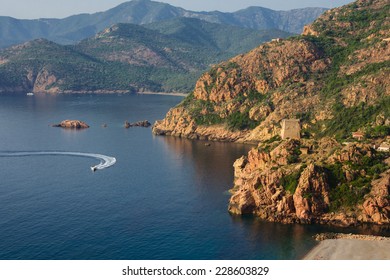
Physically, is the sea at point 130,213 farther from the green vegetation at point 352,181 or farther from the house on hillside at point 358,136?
the house on hillside at point 358,136

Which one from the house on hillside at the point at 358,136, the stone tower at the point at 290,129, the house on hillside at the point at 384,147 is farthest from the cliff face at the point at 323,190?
the house on hillside at the point at 358,136

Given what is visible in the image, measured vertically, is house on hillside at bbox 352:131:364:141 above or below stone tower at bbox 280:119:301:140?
below

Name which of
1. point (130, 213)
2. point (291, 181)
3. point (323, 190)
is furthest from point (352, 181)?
point (130, 213)

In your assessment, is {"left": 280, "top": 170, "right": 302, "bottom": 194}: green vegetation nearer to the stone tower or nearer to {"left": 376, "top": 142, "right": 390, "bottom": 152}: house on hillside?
{"left": 376, "top": 142, "right": 390, "bottom": 152}: house on hillside

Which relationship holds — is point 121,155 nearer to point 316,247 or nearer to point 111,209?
point 111,209

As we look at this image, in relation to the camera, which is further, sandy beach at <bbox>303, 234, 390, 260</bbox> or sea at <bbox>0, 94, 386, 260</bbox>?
sea at <bbox>0, 94, 386, 260</bbox>

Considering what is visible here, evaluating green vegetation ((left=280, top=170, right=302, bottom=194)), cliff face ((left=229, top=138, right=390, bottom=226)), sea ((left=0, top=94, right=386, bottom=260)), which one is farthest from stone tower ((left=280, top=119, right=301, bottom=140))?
green vegetation ((left=280, top=170, right=302, bottom=194))
